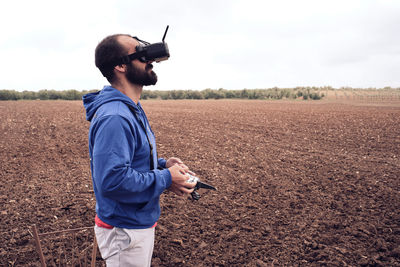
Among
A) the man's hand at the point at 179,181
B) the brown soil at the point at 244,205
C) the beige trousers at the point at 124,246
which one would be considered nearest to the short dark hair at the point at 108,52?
the man's hand at the point at 179,181

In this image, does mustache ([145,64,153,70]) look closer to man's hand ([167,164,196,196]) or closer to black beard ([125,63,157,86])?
black beard ([125,63,157,86])

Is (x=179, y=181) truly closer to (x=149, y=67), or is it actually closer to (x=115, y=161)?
(x=115, y=161)

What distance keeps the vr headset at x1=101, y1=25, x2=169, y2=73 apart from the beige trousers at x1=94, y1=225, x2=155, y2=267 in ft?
3.71

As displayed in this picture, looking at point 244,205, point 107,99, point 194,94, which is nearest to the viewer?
point 107,99

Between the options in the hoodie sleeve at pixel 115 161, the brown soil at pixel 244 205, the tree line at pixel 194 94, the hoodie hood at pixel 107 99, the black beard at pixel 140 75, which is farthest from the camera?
the tree line at pixel 194 94

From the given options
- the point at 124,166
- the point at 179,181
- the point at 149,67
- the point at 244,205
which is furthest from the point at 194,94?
the point at 124,166

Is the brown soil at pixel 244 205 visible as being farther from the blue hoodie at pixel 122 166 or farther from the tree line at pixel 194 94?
the tree line at pixel 194 94

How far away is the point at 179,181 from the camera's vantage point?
1928 mm

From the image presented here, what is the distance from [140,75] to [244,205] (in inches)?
165

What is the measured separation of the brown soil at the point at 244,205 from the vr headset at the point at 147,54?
65.6 inches

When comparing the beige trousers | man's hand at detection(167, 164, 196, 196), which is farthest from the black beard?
the beige trousers

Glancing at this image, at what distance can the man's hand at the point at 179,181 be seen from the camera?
192 cm

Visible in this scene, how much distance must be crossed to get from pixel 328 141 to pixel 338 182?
16.8 ft

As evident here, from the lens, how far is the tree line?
5497cm
